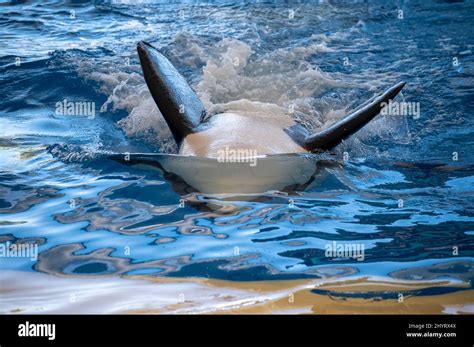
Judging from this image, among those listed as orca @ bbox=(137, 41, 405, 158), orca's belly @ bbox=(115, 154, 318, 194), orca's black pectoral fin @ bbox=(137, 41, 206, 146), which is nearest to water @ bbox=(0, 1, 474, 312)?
orca's belly @ bbox=(115, 154, 318, 194)

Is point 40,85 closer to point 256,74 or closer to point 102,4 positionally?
point 256,74

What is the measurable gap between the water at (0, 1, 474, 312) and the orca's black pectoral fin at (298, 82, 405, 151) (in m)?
0.12

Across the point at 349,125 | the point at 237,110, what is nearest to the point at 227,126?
the point at 237,110

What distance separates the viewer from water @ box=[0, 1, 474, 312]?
313cm

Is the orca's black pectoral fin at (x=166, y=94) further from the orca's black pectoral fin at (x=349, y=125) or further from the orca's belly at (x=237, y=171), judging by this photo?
the orca's black pectoral fin at (x=349, y=125)

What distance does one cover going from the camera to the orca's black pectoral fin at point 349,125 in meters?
4.43

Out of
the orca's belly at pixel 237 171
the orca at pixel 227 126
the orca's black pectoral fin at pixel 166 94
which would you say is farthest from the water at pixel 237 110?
the orca's black pectoral fin at pixel 166 94

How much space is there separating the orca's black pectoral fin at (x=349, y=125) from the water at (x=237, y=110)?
0.39ft

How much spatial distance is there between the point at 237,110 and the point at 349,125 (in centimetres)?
96

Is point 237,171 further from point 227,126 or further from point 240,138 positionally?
point 227,126
